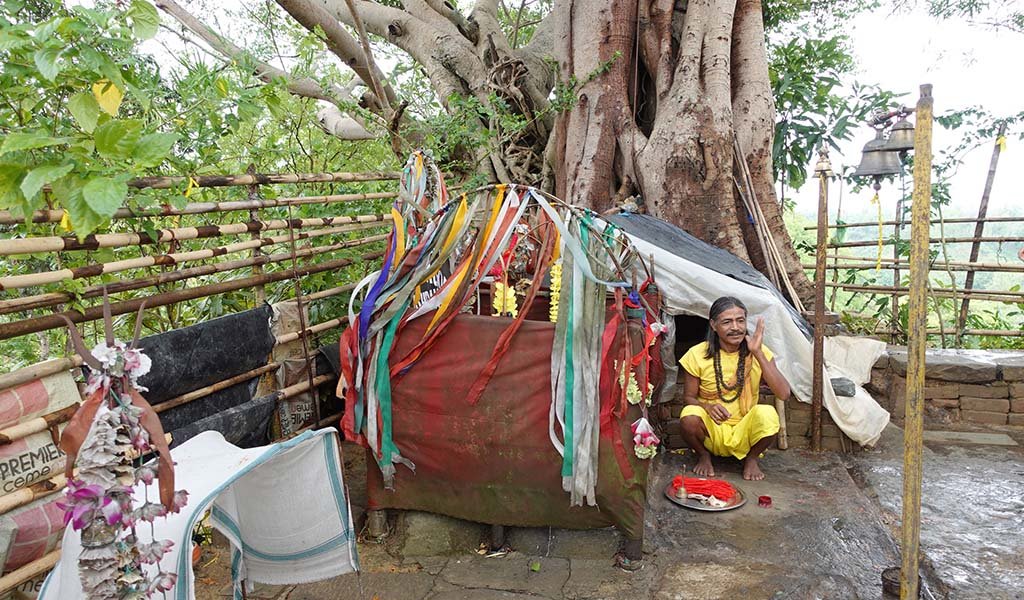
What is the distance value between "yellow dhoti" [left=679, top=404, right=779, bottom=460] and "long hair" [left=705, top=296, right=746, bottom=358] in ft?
1.12

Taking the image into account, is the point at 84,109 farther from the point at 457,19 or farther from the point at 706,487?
the point at 457,19

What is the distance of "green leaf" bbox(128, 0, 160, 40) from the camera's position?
Result: 2.01 metres

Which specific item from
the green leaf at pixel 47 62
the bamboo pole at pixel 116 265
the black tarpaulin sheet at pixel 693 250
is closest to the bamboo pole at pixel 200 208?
the bamboo pole at pixel 116 265

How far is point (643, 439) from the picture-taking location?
2959 mm

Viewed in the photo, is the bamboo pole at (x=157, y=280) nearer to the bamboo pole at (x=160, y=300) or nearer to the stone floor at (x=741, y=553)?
the bamboo pole at (x=160, y=300)

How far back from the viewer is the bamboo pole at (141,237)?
2.42 m

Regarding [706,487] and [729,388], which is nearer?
[706,487]

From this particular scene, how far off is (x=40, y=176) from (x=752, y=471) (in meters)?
3.74

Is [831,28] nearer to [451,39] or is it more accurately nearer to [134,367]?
[451,39]

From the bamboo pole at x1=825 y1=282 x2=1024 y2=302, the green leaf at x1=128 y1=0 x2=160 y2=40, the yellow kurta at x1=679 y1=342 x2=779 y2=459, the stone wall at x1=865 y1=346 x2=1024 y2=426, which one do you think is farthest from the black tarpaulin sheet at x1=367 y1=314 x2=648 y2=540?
the bamboo pole at x1=825 y1=282 x2=1024 y2=302

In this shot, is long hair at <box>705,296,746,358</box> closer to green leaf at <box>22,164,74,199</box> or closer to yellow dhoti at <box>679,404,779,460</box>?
yellow dhoti at <box>679,404,779,460</box>

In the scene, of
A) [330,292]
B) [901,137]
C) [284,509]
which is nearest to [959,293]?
[901,137]

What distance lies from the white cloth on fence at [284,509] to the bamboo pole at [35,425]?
0.58 meters

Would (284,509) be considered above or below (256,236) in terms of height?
below
